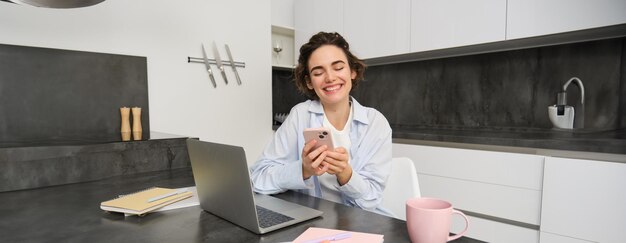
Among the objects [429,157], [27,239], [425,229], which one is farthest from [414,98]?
[27,239]

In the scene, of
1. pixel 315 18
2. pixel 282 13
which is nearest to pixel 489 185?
pixel 315 18

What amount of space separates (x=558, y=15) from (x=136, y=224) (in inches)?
80.0

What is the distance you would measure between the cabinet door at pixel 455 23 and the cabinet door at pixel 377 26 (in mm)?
77

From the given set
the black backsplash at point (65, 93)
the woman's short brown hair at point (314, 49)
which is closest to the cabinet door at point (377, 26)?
the woman's short brown hair at point (314, 49)

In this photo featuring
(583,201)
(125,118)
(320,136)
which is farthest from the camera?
(125,118)

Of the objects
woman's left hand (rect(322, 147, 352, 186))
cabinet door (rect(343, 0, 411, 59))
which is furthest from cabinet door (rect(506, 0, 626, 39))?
woman's left hand (rect(322, 147, 352, 186))

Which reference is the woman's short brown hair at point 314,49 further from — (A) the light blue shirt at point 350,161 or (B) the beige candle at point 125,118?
(B) the beige candle at point 125,118

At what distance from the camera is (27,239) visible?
0.67 metres

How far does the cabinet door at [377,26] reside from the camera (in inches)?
93.6

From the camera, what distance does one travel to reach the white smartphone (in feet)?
2.74

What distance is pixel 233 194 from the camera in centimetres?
72

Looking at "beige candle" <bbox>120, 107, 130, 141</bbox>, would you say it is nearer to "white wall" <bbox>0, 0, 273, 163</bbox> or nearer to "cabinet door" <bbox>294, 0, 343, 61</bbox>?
"white wall" <bbox>0, 0, 273, 163</bbox>

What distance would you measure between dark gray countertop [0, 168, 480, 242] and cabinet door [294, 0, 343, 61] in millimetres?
2100

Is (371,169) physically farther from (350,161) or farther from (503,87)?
(503,87)
